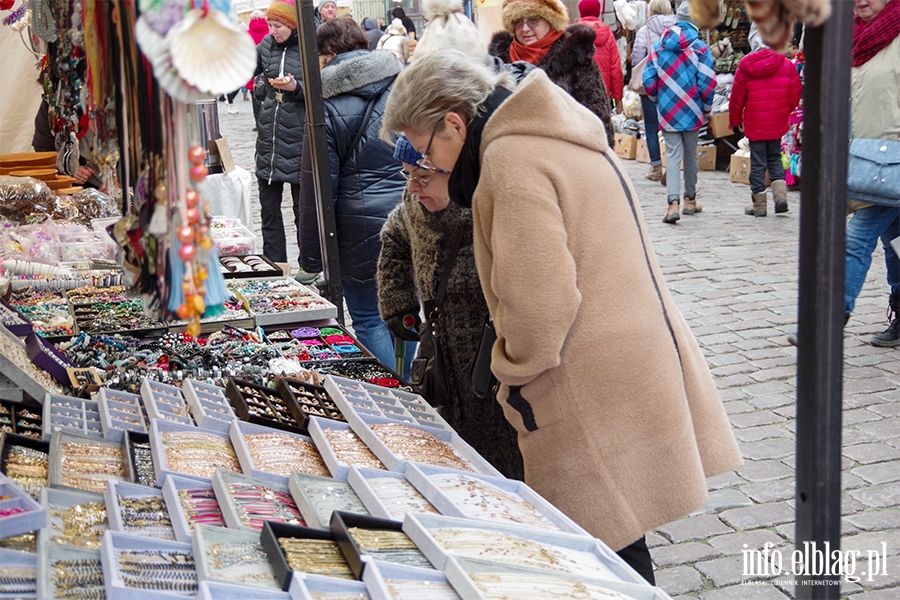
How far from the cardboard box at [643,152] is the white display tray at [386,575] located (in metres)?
11.7

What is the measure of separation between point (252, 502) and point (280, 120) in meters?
5.39

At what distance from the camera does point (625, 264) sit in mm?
2375

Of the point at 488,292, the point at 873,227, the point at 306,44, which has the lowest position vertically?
the point at 873,227

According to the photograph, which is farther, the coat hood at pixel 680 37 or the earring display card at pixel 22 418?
the coat hood at pixel 680 37

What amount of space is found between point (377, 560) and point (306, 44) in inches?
125

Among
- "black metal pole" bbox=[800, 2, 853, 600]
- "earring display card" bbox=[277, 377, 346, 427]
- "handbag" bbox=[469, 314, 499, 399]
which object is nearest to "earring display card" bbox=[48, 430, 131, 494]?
"earring display card" bbox=[277, 377, 346, 427]

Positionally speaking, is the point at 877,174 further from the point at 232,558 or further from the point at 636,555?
the point at 232,558

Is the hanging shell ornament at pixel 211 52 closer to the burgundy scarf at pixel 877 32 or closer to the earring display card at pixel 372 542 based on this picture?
the earring display card at pixel 372 542

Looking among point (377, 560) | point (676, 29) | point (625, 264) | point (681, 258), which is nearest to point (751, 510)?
point (625, 264)

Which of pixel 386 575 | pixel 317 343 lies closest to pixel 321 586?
pixel 386 575

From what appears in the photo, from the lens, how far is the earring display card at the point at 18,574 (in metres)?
1.63

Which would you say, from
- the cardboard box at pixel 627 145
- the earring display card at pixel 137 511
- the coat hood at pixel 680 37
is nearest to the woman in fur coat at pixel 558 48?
the coat hood at pixel 680 37

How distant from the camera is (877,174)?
5227 mm

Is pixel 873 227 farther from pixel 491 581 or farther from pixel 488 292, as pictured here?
pixel 491 581
